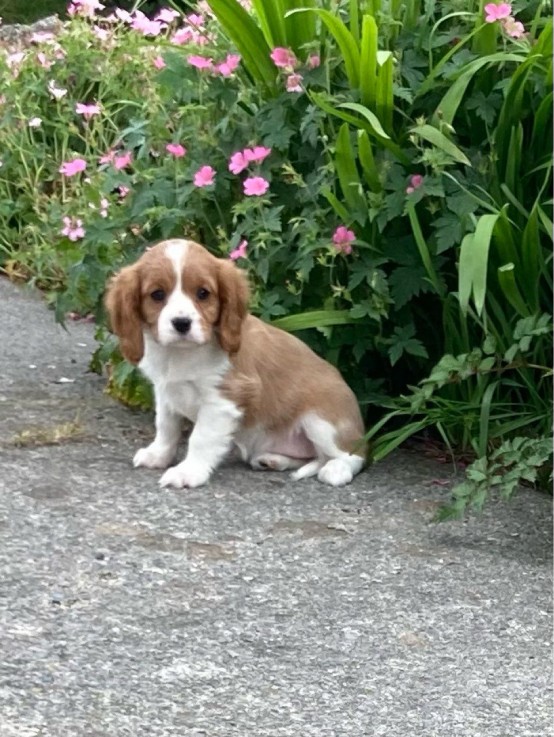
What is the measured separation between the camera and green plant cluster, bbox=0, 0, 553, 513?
447 centimetres

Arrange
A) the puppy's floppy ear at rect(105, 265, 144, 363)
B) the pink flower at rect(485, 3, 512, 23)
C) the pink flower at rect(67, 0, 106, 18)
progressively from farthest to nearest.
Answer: the pink flower at rect(67, 0, 106, 18)
the pink flower at rect(485, 3, 512, 23)
the puppy's floppy ear at rect(105, 265, 144, 363)

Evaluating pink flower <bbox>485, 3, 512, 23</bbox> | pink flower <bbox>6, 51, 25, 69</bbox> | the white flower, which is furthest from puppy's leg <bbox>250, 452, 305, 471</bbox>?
pink flower <bbox>6, 51, 25, 69</bbox>

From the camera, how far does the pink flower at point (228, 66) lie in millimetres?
4941

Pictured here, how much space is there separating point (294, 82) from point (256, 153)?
0.30 meters

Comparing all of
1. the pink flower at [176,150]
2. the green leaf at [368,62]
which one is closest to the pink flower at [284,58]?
the green leaf at [368,62]

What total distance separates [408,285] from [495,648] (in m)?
1.75

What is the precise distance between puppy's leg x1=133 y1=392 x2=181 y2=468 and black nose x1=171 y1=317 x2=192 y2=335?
403mm

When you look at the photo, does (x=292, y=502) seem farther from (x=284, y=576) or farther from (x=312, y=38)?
(x=312, y=38)

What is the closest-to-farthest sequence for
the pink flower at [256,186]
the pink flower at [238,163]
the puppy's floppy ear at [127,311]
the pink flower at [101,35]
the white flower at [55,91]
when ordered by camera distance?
the puppy's floppy ear at [127,311]
the pink flower at [256,186]
the pink flower at [238,163]
the white flower at [55,91]
the pink flower at [101,35]

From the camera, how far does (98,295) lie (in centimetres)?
524

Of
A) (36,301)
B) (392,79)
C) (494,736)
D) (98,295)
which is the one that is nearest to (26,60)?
(36,301)

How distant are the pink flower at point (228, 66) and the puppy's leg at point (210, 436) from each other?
136 cm

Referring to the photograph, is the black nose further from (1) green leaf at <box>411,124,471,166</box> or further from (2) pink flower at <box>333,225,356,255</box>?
(1) green leaf at <box>411,124,471,166</box>

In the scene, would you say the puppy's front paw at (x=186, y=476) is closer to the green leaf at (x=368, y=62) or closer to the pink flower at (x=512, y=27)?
the green leaf at (x=368, y=62)
